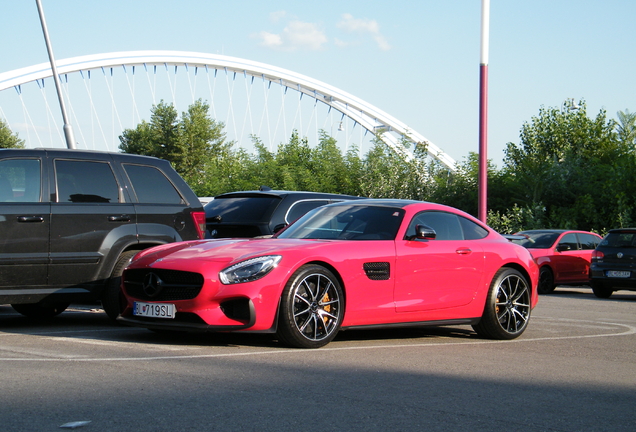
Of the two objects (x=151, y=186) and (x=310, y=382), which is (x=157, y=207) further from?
(x=310, y=382)

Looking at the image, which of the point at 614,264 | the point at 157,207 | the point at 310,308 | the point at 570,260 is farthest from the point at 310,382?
the point at 570,260

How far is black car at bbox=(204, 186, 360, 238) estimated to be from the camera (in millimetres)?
11609

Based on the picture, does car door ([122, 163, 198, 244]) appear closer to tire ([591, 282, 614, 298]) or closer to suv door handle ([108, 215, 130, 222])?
suv door handle ([108, 215, 130, 222])

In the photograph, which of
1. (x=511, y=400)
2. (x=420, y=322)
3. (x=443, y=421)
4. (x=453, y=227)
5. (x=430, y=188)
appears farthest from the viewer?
(x=430, y=188)

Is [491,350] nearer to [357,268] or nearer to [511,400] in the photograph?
[357,268]

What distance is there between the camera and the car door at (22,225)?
8.01 metres

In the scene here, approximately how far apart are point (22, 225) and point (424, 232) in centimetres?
401

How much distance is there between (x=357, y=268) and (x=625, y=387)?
2.60m

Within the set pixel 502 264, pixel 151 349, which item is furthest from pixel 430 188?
pixel 151 349

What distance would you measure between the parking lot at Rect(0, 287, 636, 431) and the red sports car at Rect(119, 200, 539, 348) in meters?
0.26

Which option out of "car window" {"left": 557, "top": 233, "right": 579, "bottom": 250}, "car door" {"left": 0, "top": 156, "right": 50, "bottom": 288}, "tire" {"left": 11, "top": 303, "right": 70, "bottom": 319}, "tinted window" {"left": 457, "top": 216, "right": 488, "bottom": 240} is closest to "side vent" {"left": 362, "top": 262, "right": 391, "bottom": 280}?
"tinted window" {"left": 457, "top": 216, "right": 488, "bottom": 240}

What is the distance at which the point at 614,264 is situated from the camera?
1750 cm

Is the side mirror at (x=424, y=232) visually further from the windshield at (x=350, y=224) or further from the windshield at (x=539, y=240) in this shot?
the windshield at (x=539, y=240)

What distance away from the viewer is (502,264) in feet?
28.8
